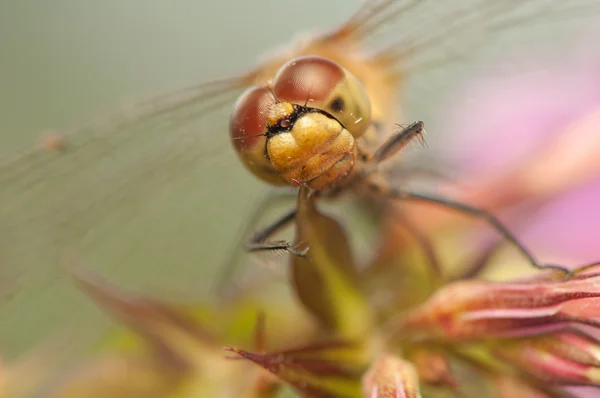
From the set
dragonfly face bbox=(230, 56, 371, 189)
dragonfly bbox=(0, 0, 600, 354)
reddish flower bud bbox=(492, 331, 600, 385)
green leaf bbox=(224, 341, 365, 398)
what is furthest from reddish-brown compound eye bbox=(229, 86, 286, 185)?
reddish flower bud bbox=(492, 331, 600, 385)

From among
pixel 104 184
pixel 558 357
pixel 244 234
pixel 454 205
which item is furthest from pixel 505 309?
pixel 104 184

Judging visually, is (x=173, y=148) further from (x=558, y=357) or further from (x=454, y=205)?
(x=558, y=357)

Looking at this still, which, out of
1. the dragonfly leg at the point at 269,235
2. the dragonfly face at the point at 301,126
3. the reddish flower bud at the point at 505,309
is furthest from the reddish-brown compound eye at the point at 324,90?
the reddish flower bud at the point at 505,309

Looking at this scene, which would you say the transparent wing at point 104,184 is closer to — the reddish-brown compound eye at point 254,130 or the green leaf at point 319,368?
the reddish-brown compound eye at point 254,130

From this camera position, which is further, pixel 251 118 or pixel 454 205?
pixel 454 205

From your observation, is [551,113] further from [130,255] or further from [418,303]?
[130,255]

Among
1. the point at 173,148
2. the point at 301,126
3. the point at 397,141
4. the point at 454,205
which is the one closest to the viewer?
the point at 301,126

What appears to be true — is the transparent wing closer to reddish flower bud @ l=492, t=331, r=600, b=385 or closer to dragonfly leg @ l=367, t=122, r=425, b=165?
dragonfly leg @ l=367, t=122, r=425, b=165
